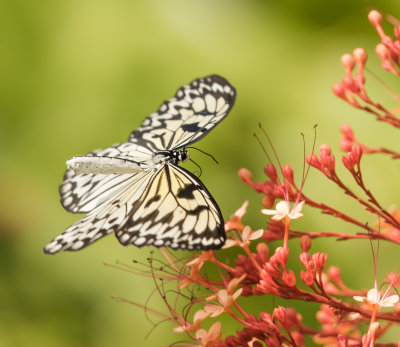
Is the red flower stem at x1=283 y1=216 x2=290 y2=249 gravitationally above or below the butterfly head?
below

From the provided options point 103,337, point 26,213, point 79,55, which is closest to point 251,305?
point 103,337

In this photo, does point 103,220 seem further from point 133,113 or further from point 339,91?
point 133,113

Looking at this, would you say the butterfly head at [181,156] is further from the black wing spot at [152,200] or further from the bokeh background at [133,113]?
the bokeh background at [133,113]

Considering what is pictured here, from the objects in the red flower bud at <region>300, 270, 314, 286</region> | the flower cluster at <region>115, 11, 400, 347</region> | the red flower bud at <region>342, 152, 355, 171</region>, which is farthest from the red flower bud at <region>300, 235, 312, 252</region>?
the red flower bud at <region>342, 152, 355, 171</region>

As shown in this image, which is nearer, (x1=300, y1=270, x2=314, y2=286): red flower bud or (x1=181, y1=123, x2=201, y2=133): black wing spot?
(x1=300, y1=270, x2=314, y2=286): red flower bud

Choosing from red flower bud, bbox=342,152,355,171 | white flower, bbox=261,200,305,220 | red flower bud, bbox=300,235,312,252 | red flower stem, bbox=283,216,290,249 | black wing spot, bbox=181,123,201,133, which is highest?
black wing spot, bbox=181,123,201,133

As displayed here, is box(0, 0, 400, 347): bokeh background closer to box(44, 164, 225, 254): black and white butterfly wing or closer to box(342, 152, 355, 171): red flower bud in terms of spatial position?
box(44, 164, 225, 254): black and white butterfly wing
